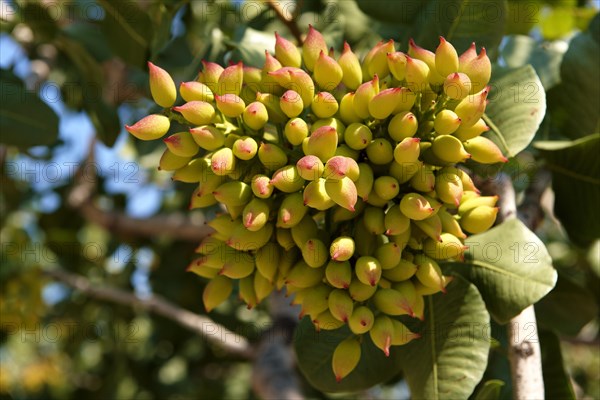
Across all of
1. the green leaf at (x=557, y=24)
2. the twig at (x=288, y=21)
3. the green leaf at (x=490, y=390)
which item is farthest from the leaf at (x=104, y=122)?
the green leaf at (x=557, y=24)

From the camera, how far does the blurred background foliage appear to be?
1326mm

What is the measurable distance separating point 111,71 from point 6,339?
3.93ft

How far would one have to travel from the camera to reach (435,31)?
1197mm

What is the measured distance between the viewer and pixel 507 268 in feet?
3.56

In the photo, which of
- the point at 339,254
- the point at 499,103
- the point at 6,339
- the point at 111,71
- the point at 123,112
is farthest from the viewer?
the point at 123,112

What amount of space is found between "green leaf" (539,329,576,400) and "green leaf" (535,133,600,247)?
218 millimetres

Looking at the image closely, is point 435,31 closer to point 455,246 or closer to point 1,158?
point 455,246

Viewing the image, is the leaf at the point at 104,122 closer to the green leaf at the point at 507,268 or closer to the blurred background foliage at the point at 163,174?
the blurred background foliage at the point at 163,174

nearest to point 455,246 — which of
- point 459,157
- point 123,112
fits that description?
point 459,157

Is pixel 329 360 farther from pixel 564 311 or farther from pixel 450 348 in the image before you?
pixel 564 311

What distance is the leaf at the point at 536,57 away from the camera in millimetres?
1425

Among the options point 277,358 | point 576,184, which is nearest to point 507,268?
point 576,184

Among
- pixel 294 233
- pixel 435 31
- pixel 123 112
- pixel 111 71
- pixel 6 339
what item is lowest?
pixel 6 339

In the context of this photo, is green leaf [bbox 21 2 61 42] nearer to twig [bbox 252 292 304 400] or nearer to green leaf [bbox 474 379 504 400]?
twig [bbox 252 292 304 400]
